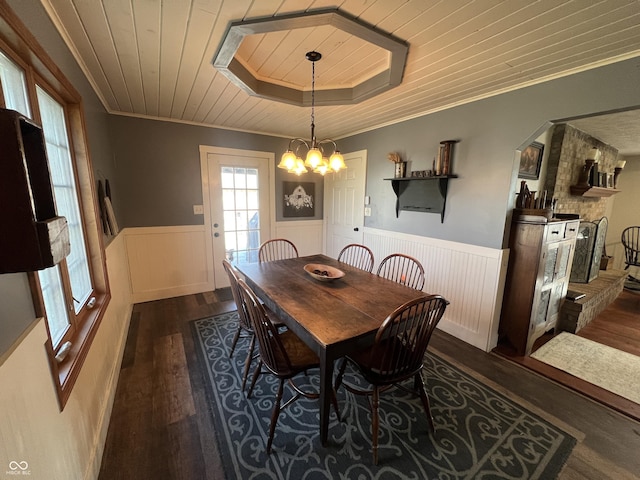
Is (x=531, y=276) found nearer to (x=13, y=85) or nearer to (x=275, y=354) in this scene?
(x=275, y=354)

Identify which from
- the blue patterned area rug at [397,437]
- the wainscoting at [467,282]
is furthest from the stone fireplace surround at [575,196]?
the blue patterned area rug at [397,437]

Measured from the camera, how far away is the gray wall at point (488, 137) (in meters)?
1.70

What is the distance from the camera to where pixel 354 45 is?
1.68 metres

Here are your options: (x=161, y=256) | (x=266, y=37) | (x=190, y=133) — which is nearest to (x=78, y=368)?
(x=266, y=37)

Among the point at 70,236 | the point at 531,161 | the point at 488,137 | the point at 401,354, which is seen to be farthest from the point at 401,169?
the point at 70,236

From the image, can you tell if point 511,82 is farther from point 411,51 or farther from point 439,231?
point 439,231

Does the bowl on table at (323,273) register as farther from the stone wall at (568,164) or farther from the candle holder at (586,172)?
the candle holder at (586,172)

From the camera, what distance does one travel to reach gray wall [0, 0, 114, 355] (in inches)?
29.6

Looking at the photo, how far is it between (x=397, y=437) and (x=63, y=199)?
2.41 metres

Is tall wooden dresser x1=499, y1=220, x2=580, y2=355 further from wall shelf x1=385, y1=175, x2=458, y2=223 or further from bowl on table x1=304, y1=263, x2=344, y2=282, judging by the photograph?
bowl on table x1=304, y1=263, x2=344, y2=282

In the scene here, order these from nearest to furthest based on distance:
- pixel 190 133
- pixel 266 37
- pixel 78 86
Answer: pixel 266 37, pixel 78 86, pixel 190 133

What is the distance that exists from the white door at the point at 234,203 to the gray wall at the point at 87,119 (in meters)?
1.31

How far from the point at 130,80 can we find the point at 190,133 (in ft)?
4.14

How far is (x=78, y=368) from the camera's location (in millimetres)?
1202
